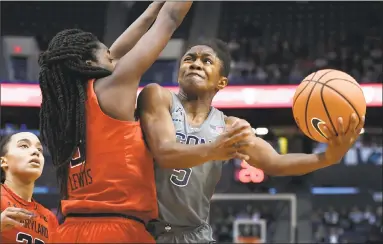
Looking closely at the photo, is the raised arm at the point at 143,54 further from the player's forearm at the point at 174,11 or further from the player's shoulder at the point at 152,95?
the player's shoulder at the point at 152,95

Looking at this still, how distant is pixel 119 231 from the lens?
2.60 m

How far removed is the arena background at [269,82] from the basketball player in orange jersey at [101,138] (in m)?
8.85

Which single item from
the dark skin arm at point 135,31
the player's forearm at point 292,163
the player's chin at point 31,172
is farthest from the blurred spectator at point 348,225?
the dark skin arm at point 135,31

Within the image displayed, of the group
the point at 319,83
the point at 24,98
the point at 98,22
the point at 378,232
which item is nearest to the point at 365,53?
the point at 378,232

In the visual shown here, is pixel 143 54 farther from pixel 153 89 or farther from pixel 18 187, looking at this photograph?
pixel 18 187

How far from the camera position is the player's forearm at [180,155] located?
261cm

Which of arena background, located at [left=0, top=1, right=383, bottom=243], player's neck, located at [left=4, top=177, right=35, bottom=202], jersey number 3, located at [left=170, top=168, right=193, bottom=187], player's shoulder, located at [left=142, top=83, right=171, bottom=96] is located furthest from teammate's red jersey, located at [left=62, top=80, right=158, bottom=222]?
arena background, located at [left=0, top=1, right=383, bottom=243]

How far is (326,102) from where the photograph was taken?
2.98 m

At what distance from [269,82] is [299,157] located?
30.8ft

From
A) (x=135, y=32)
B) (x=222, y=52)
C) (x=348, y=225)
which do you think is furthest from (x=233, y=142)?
(x=348, y=225)

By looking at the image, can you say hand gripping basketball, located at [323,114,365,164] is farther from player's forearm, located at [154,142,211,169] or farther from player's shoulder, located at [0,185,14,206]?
player's shoulder, located at [0,185,14,206]

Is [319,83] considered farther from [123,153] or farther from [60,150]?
[60,150]

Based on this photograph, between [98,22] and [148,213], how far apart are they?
13.0 metres

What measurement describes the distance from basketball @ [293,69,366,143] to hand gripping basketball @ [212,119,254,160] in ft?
1.84
